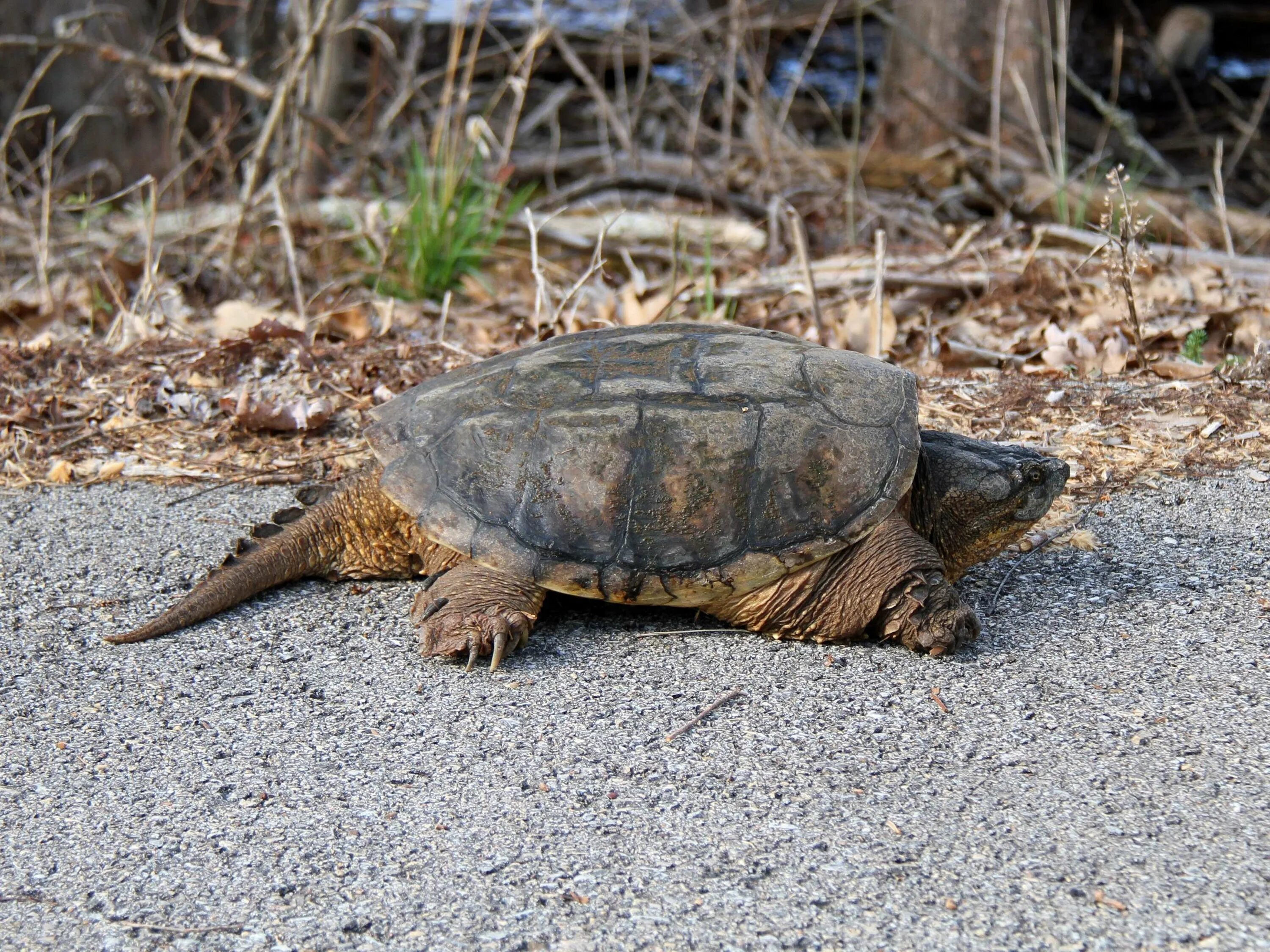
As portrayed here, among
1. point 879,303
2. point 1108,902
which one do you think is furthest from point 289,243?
point 1108,902

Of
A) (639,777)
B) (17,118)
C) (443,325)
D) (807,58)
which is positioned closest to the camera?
(639,777)

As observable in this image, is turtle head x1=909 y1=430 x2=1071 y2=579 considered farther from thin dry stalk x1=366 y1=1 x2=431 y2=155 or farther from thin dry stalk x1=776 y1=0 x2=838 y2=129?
thin dry stalk x1=366 y1=1 x2=431 y2=155

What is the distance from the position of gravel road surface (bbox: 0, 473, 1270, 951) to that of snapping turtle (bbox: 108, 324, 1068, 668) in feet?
0.31

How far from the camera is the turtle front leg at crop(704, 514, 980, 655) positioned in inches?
91.7

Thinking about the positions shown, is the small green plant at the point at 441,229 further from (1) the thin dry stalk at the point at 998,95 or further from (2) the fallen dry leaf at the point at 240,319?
(1) the thin dry stalk at the point at 998,95

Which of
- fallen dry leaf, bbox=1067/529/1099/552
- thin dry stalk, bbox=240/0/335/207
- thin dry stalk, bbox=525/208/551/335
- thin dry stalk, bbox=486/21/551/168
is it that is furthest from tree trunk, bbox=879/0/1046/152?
fallen dry leaf, bbox=1067/529/1099/552

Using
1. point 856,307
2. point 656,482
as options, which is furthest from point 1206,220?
point 656,482

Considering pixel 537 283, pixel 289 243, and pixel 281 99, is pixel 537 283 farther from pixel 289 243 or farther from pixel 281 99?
pixel 281 99

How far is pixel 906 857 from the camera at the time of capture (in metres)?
1.71

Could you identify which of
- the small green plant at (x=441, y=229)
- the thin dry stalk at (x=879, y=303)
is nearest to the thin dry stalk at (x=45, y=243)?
the small green plant at (x=441, y=229)

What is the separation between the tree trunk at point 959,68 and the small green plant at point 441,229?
2.46 metres

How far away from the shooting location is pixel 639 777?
1.95m

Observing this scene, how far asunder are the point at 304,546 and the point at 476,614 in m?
0.56

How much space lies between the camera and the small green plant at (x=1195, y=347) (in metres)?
3.85
